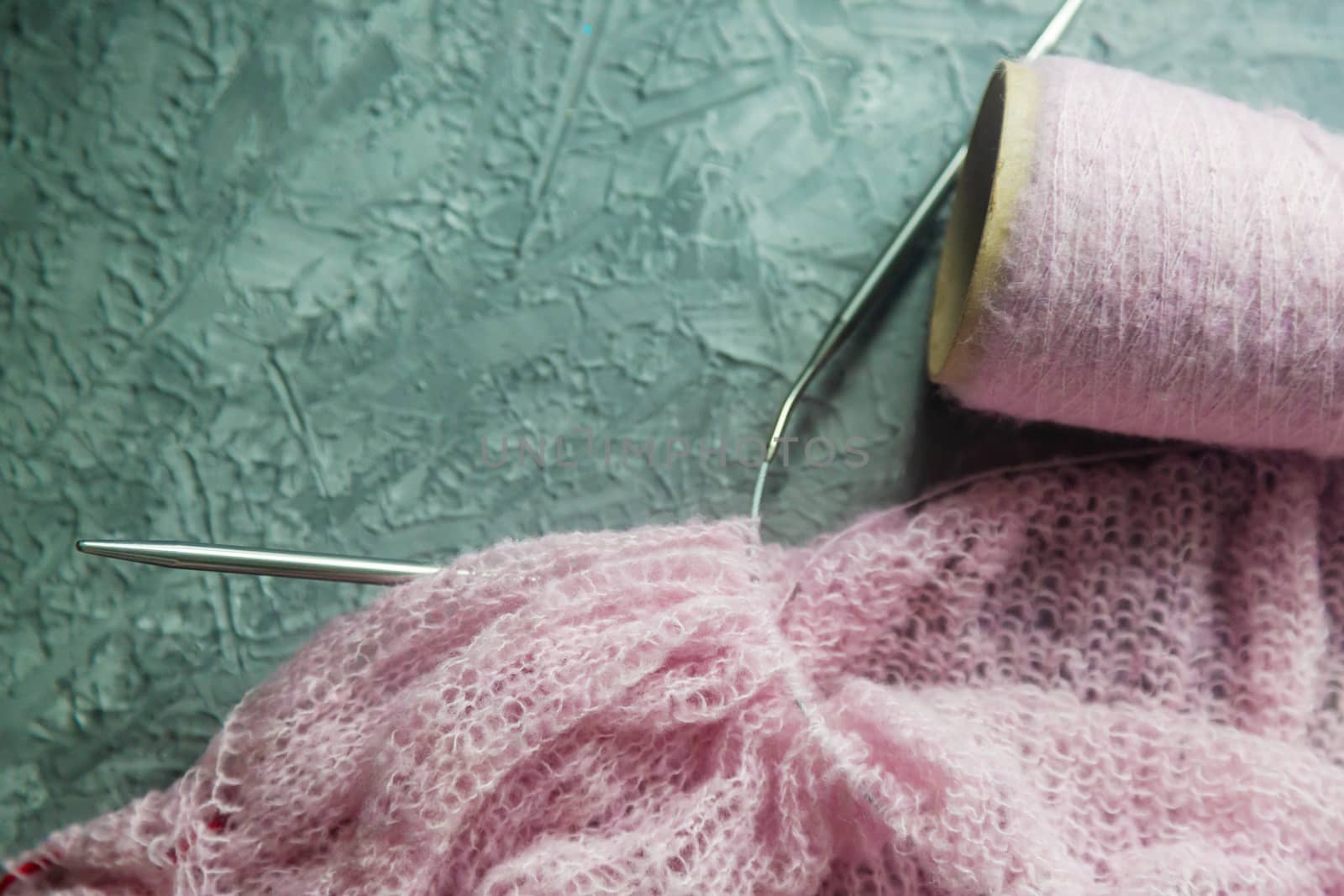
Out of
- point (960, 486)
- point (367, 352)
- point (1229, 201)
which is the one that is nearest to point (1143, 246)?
point (1229, 201)

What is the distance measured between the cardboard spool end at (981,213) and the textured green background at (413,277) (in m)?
0.04

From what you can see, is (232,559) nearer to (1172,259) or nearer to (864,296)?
(864,296)

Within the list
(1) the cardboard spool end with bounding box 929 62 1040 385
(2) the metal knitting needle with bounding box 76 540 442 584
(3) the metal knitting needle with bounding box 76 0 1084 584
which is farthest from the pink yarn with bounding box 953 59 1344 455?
(2) the metal knitting needle with bounding box 76 540 442 584

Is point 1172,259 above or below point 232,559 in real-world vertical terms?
above

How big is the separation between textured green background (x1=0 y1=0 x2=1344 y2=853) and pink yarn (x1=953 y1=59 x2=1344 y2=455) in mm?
114

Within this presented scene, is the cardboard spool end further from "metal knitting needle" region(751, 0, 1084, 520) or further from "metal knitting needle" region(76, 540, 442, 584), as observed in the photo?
"metal knitting needle" region(76, 540, 442, 584)

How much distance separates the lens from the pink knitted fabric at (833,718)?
17.3 inches

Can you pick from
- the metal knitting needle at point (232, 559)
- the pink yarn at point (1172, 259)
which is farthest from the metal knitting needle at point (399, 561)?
the pink yarn at point (1172, 259)

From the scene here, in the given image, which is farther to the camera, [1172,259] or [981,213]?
[981,213]

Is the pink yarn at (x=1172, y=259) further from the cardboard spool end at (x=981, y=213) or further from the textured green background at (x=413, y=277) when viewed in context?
the textured green background at (x=413, y=277)

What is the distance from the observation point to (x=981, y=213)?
0.53 metres

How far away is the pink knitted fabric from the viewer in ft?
1.44

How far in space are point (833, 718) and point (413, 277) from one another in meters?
0.39

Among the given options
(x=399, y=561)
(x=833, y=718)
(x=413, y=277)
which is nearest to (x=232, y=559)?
(x=399, y=561)
